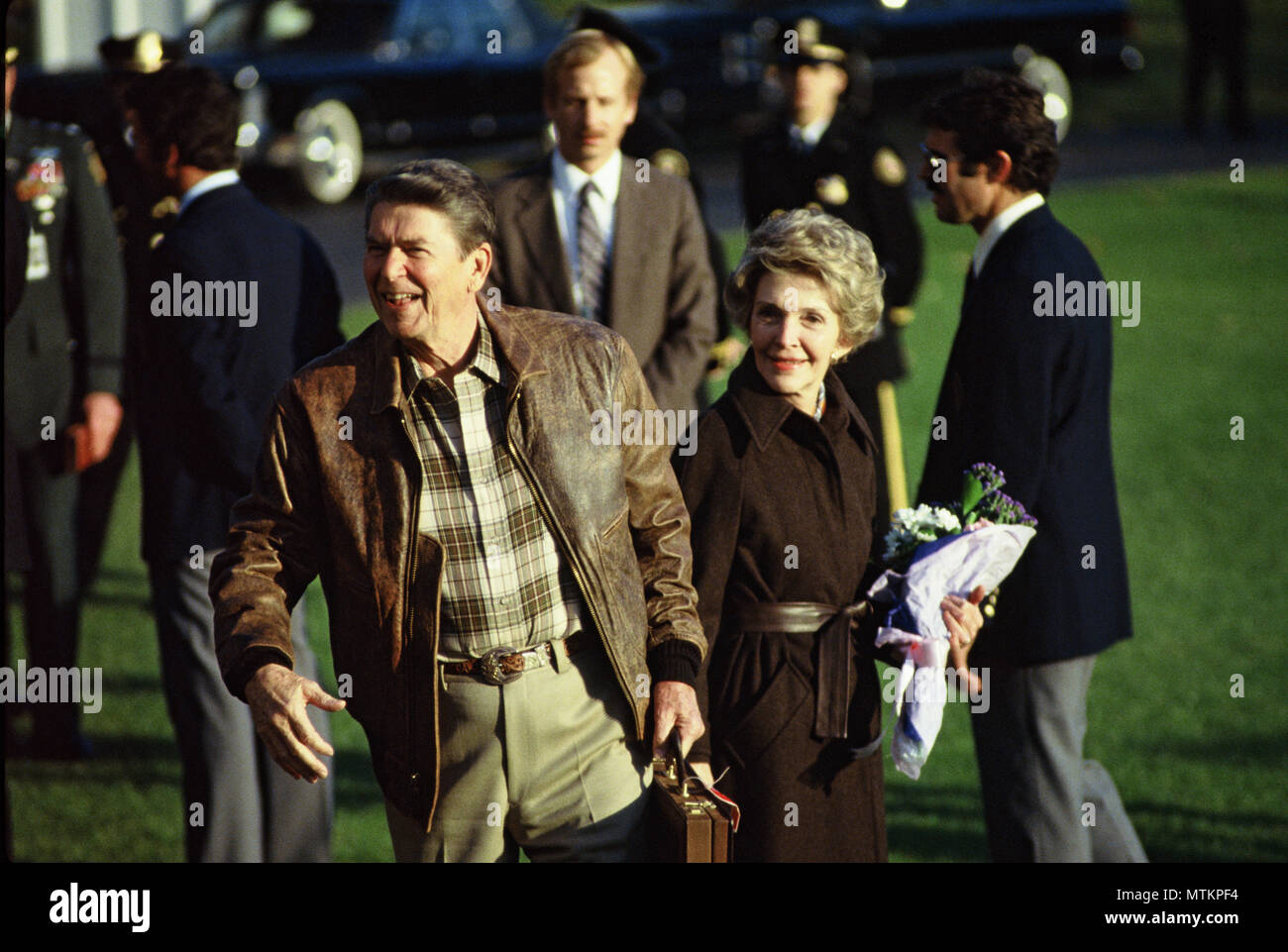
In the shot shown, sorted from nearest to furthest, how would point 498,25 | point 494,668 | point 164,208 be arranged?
point 494,668 → point 164,208 → point 498,25

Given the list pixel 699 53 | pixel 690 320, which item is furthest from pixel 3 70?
pixel 699 53

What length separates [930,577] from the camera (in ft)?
11.0

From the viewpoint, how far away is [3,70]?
482 centimetres

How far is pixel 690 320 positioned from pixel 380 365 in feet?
6.59

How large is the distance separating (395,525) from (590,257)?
203cm

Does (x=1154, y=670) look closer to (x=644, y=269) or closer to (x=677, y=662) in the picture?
(x=644, y=269)

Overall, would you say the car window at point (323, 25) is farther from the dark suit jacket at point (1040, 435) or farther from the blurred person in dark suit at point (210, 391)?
the dark suit jacket at point (1040, 435)

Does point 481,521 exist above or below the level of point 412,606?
above

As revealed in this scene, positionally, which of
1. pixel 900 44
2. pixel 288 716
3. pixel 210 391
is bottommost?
pixel 288 716

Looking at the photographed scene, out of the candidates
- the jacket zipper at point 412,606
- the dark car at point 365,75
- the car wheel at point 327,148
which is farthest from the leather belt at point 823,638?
the car wheel at point 327,148

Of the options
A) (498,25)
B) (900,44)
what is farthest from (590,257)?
(900,44)

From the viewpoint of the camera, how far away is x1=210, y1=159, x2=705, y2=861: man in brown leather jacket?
A: 2.99 m

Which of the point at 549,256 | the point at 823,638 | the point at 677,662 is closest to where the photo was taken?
the point at 677,662

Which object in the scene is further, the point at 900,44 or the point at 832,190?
the point at 900,44
